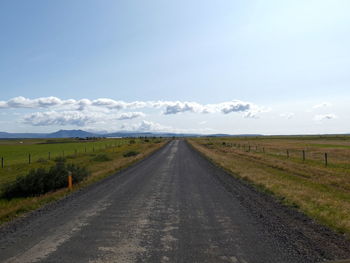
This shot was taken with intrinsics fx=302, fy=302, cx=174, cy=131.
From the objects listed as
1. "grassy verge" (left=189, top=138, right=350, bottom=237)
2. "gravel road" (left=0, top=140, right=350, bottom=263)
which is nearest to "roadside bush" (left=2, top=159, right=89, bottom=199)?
"gravel road" (left=0, top=140, right=350, bottom=263)

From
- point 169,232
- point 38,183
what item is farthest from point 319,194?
point 38,183

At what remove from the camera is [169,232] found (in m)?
7.30

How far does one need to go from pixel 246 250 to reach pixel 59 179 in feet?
41.7

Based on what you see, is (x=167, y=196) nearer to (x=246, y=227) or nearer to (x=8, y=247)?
(x=246, y=227)

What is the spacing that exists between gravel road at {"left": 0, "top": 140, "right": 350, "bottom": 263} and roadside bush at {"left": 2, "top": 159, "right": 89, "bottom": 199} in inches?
158

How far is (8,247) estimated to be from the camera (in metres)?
6.33

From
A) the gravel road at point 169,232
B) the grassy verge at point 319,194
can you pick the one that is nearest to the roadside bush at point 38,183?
the gravel road at point 169,232

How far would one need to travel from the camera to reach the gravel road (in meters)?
5.78

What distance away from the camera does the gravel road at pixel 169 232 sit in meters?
5.78

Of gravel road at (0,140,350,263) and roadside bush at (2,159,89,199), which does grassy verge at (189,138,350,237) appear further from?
roadside bush at (2,159,89,199)

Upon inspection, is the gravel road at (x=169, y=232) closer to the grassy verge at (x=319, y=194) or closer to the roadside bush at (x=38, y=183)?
the grassy verge at (x=319, y=194)

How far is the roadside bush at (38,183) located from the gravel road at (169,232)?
4.01 m

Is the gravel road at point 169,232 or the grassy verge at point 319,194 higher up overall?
the gravel road at point 169,232

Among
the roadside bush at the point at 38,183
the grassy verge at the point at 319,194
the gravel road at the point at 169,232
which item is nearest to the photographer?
the gravel road at the point at 169,232
